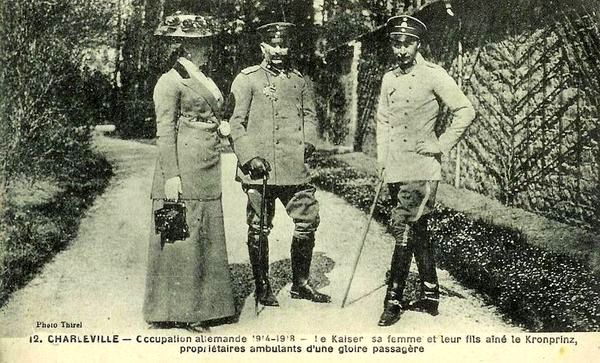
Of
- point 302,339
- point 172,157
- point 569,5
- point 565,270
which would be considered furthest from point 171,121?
point 569,5

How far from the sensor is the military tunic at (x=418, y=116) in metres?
4.12

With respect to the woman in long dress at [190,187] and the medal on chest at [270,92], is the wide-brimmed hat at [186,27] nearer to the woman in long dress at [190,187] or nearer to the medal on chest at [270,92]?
the woman in long dress at [190,187]

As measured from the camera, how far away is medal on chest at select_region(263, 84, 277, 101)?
4348 mm

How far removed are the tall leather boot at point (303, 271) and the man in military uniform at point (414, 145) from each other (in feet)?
1.56

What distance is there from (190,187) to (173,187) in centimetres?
12

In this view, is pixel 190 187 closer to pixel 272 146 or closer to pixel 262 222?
pixel 262 222

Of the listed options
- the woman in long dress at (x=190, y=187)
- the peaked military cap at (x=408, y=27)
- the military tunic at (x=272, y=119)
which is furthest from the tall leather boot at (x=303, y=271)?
the peaked military cap at (x=408, y=27)

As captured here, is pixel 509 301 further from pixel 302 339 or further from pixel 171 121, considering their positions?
pixel 171 121

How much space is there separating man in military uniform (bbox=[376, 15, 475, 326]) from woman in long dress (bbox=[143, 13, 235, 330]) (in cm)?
102

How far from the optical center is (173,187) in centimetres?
393

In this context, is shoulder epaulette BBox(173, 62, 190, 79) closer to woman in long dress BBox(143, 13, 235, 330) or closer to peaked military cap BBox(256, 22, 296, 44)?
woman in long dress BBox(143, 13, 235, 330)

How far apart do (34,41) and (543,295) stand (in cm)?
391

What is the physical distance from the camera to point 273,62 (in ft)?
14.3

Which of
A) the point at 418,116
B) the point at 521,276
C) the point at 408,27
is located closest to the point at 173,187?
the point at 418,116
